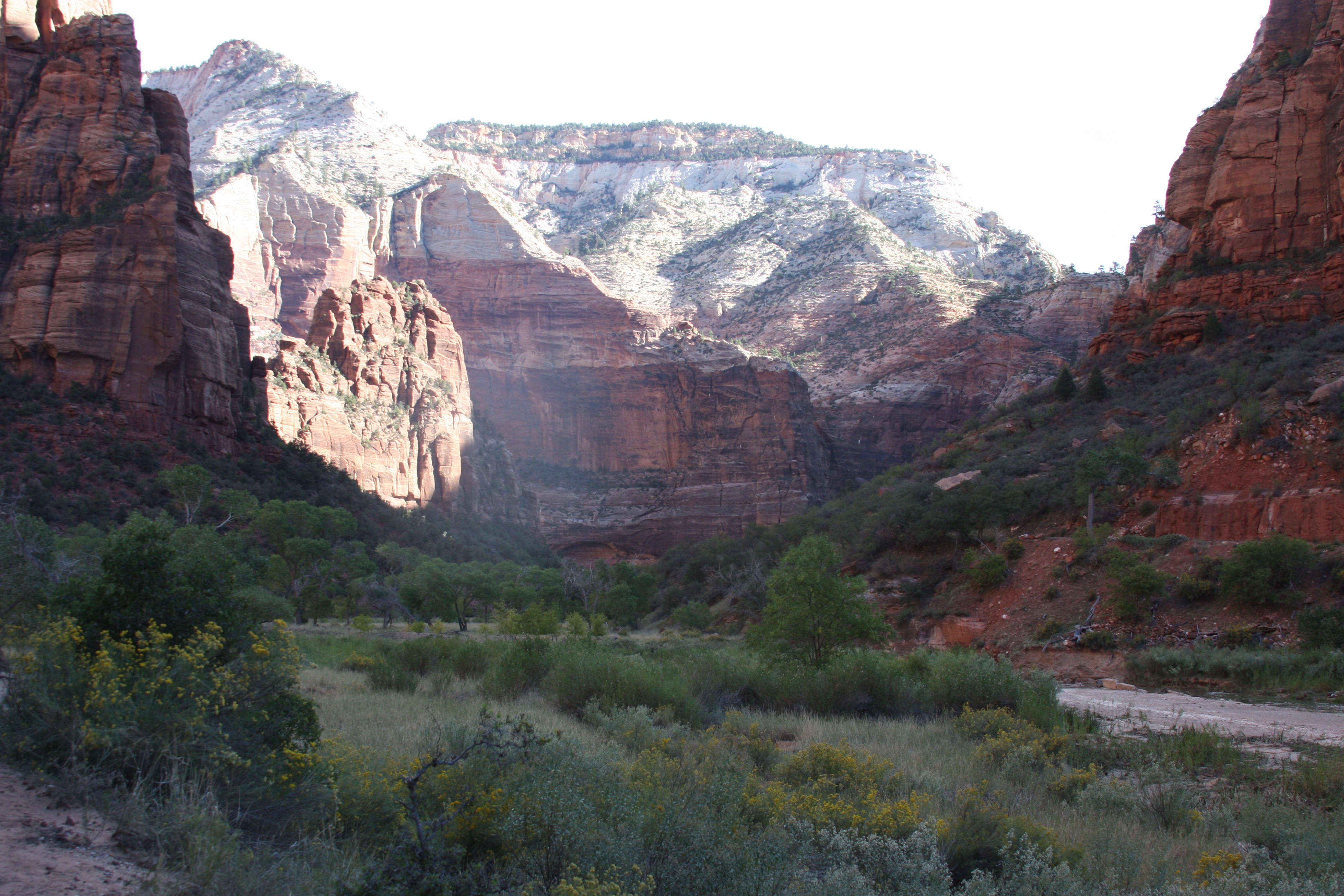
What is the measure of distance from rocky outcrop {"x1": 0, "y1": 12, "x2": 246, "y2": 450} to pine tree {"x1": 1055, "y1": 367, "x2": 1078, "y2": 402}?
151 ft

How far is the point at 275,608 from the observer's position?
22.0 meters

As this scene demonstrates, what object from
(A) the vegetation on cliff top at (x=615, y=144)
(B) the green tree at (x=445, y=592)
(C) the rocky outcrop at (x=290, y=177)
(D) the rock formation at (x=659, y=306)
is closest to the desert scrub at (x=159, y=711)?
(B) the green tree at (x=445, y=592)

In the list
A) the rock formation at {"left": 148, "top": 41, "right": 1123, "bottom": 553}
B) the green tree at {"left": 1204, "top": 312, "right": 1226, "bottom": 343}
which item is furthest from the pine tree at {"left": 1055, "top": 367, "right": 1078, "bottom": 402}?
the rock formation at {"left": 148, "top": 41, "right": 1123, "bottom": 553}

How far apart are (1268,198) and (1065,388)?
11.7 meters

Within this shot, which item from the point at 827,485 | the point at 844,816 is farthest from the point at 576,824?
the point at 827,485

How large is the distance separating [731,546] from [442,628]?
89.2ft

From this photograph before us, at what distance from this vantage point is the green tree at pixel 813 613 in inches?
Result: 567

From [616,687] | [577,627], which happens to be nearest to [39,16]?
[577,627]

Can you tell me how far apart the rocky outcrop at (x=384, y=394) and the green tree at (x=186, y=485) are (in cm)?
2007

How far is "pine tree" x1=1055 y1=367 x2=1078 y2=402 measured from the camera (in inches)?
1511

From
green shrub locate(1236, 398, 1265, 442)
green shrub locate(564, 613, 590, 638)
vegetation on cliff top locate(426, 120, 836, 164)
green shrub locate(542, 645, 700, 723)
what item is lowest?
green shrub locate(564, 613, 590, 638)

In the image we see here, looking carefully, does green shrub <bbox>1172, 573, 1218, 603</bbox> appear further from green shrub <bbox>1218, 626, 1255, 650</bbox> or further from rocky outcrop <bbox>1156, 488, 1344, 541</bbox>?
rocky outcrop <bbox>1156, 488, 1344, 541</bbox>

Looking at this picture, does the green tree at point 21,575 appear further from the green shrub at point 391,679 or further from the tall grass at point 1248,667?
the tall grass at point 1248,667

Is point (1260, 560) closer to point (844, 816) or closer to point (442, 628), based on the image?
point (844, 816)
